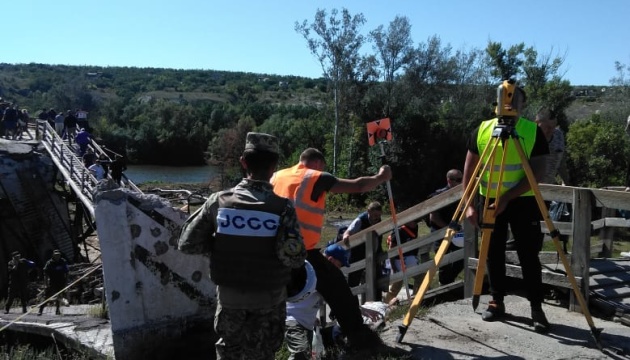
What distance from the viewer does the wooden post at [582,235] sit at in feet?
17.2

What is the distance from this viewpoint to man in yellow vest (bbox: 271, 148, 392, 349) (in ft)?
15.1

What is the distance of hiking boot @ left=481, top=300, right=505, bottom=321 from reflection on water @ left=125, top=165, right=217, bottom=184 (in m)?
58.3

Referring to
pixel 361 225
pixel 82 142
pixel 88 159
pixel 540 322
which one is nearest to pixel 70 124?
pixel 82 142

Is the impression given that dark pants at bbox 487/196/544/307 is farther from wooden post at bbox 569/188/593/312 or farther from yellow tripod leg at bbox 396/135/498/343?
wooden post at bbox 569/188/593/312

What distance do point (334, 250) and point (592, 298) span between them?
2692mm

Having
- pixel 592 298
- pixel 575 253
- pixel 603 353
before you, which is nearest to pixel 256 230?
pixel 603 353

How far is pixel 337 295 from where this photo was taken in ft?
15.5

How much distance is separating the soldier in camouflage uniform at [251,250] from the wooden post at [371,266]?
11.9 feet

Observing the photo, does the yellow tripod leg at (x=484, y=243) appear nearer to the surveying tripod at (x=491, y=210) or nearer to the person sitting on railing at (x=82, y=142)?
the surveying tripod at (x=491, y=210)

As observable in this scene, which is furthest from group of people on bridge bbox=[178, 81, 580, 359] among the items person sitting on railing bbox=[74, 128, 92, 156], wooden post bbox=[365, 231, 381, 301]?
person sitting on railing bbox=[74, 128, 92, 156]

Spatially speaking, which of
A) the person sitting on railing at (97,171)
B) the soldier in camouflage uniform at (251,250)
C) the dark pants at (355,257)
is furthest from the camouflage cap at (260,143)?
the person sitting on railing at (97,171)

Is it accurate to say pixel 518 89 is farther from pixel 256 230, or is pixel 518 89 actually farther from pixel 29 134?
pixel 29 134

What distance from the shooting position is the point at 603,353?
4.46 m

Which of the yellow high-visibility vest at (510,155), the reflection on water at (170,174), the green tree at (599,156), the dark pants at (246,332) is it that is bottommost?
the reflection on water at (170,174)
